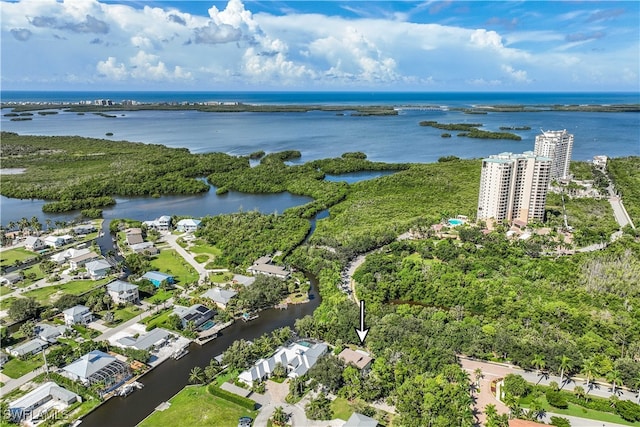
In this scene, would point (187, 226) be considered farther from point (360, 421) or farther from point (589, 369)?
point (589, 369)

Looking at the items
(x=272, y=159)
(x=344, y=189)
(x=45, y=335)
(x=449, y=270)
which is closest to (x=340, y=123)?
(x=272, y=159)

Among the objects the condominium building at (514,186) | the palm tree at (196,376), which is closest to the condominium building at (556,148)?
the condominium building at (514,186)

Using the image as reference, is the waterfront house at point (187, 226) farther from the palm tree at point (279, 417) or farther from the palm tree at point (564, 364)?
the palm tree at point (564, 364)

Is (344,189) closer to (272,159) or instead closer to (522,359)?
(272,159)

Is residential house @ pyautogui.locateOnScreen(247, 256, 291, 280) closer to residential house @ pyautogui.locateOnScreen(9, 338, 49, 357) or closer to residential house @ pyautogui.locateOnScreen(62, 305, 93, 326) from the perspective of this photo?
residential house @ pyautogui.locateOnScreen(62, 305, 93, 326)

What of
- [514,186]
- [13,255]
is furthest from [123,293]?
[514,186]

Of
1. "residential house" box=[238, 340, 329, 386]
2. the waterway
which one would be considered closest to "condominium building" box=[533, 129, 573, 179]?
the waterway
